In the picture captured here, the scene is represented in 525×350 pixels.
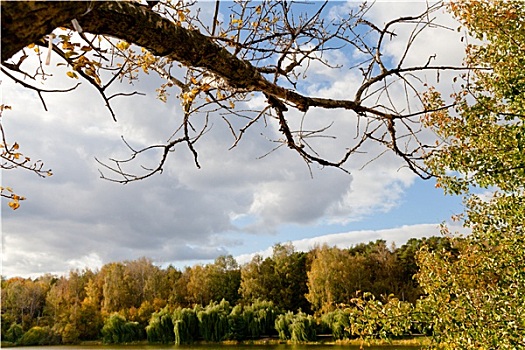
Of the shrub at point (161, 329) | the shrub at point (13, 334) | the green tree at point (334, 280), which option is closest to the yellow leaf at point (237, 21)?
the shrub at point (161, 329)

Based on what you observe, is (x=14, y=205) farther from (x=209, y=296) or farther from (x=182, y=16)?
(x=209, y=296)

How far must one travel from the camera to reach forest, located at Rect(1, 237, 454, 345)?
19.9 metres

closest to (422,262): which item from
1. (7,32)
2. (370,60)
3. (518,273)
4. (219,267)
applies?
(518,273)

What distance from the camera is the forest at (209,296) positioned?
19859mm

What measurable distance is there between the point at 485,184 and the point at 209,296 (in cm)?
2117

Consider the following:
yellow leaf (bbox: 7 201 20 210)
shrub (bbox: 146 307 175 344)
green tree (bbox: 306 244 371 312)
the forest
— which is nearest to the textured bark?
yellow leaf (bbox: 7 201 20 210)

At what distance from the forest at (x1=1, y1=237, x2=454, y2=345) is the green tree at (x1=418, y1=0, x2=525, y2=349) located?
1383 cm

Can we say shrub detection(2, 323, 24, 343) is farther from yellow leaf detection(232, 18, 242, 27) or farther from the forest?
yellow leaf detection(232, 18, 242, 27)

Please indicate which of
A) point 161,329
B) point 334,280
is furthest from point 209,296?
point 334,280

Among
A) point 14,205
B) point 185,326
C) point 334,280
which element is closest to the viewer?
point 14,205

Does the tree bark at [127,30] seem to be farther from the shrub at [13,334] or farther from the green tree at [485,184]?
the shrub at [13,334]

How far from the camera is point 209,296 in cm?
2470

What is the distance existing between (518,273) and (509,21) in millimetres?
A: 2553

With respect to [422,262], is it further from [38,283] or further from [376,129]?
[38,283]
